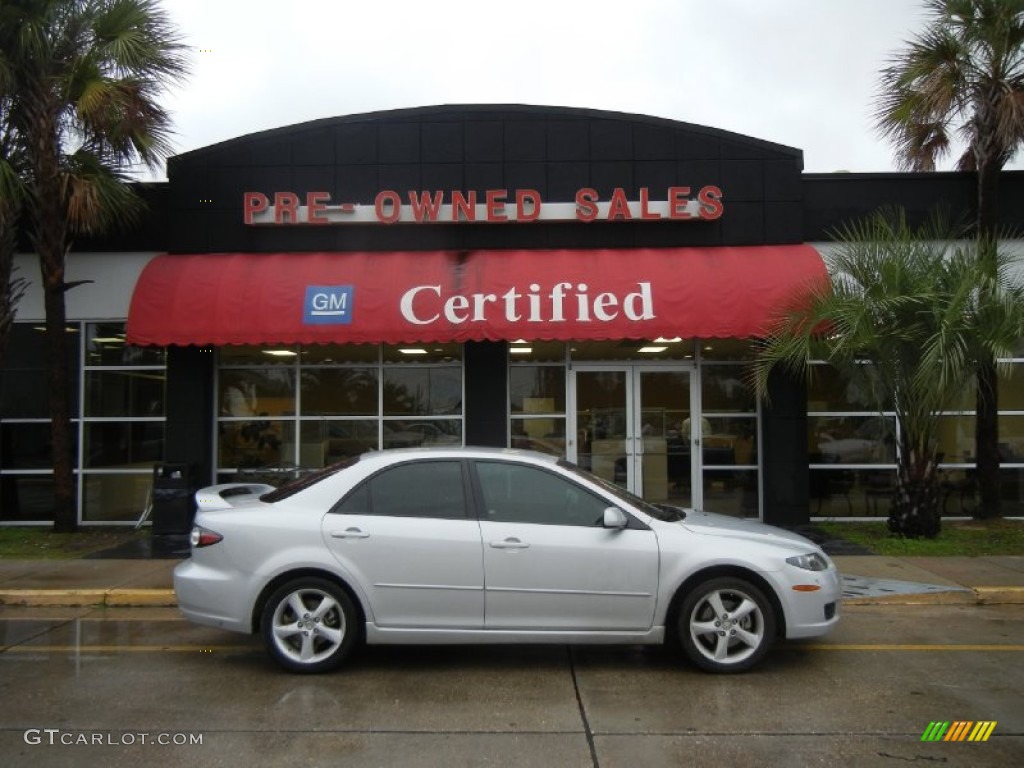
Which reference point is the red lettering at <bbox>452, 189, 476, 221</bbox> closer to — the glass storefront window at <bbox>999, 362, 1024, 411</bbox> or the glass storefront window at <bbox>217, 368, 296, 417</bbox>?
the glass storefront window at <bbox>217, 368, 296, 417</bbox>

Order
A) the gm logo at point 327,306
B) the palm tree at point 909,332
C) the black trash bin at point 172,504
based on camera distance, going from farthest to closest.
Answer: the black trash bin at point 172,504, the gm logo at point 327,306, the palm tree at point 909,332

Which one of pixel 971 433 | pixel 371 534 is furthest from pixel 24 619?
pixel 971 433

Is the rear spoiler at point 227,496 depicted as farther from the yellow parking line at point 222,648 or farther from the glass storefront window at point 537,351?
the glass storefront window at point 537,351

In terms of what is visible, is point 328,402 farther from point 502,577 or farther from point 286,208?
point 502,577

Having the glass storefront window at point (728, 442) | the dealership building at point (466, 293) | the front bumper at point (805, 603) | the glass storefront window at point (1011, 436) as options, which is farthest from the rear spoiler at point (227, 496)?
the glass storefront window at point (1011, 436)

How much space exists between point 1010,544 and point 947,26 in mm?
6870

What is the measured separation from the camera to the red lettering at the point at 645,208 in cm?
1224

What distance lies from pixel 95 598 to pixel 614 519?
5.51 m

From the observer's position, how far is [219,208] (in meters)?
12.6

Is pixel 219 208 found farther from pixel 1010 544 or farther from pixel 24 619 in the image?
pixel 1010 544

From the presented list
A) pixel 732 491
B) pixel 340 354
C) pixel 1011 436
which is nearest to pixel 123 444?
pixel 340 354

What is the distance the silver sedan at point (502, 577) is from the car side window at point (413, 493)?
14 mm

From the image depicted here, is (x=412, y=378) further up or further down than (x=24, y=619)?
further up

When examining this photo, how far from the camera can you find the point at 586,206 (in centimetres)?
1227
